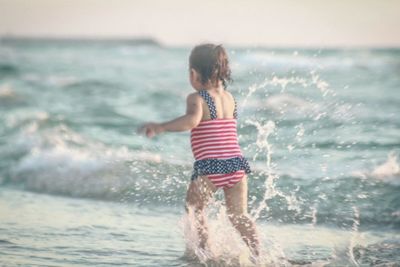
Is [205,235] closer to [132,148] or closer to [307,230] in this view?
[307,230]

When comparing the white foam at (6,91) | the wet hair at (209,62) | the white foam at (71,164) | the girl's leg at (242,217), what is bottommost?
the white foam at (71,164)

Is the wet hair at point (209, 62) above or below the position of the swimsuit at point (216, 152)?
above

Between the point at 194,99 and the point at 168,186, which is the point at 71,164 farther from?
the point at 194,99

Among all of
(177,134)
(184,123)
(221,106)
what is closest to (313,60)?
(177,134)

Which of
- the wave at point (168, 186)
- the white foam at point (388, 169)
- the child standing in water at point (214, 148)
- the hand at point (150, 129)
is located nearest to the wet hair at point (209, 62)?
the child standing in water at point (214, 148)

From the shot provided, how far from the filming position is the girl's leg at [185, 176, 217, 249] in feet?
12.5

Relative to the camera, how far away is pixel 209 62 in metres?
3.85

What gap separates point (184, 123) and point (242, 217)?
524 millimetres

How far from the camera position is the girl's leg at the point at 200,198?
382cm

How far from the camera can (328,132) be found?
7.60 meters

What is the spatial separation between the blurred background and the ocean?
18 millimetres

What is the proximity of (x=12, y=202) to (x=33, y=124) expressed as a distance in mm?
3152

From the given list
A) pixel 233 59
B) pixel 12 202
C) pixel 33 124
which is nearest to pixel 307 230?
pixel 12 202

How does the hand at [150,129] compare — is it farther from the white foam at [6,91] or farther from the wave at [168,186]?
the white foam at [6,91]
